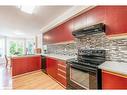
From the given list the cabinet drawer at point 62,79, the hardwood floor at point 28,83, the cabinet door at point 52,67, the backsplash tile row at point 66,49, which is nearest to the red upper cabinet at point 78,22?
the backsplash tile row at point 66,49

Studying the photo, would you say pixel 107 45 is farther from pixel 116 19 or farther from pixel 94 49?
pixel 116 19

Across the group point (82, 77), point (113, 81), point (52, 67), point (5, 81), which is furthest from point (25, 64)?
point (113, 81)

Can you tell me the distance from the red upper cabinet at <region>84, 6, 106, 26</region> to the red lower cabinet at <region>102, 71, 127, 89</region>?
3.57ft

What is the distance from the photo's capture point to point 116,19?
5.99 feet

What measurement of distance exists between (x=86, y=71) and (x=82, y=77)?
195mm

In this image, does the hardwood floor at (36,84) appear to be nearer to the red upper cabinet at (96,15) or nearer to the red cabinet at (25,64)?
the red cabinet at (25,64)

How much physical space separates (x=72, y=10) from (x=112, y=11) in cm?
119

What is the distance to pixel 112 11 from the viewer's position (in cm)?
190

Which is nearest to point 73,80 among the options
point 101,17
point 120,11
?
point 101,17

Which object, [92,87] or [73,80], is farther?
[73,80]

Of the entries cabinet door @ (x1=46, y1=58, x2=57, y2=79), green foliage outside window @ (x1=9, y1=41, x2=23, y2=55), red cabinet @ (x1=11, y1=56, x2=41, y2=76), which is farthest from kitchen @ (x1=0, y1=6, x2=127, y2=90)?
green foliage outside window @ (x1=9, y1=41, x2=23, y2=55)

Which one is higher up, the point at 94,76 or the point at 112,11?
the point at 112,11
